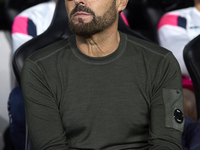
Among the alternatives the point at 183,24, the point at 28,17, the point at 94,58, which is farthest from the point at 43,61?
the point at 183,24

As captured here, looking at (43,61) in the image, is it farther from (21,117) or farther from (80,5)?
(21,117)

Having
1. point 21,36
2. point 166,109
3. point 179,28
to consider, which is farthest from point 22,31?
point 166,109

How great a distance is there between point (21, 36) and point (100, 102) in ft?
2.45

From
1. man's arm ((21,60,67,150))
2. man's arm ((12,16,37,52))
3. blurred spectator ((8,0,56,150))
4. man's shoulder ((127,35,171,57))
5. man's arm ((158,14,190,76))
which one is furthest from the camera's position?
man's arm ((158,14,190,76))

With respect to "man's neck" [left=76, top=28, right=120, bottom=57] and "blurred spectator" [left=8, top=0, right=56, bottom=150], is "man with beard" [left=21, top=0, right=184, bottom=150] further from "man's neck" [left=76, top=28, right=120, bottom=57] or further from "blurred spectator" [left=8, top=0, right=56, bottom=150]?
"blurred spectator" [left=8, top=0, right=56, bottom=150]

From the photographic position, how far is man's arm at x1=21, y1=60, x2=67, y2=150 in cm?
115

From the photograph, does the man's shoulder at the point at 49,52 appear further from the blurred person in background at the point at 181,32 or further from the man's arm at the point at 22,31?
the blurred person in background at the point at 181,32

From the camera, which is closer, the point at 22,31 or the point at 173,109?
the point at 173,109

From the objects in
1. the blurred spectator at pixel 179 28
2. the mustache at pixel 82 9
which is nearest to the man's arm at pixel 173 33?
the blurred spectator at pixel 179 28

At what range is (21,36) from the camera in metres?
1.81

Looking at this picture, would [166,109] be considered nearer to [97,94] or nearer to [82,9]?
[97,94]

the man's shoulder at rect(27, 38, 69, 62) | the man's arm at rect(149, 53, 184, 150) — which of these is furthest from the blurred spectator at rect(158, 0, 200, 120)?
the man's shoulder at rect(27, 38, 69, 62)

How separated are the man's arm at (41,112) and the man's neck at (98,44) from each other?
0.49 feet

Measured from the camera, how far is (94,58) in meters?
1.22
